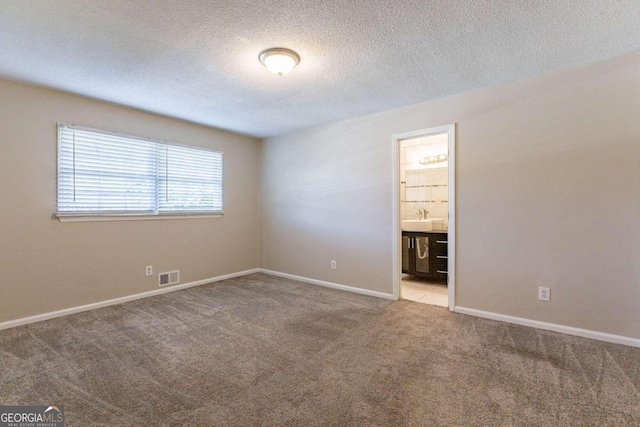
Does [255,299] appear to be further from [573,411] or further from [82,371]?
[573,411]

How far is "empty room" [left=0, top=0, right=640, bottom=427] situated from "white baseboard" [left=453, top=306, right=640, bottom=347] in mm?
17

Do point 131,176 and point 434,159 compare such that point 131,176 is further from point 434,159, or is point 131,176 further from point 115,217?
point 434,159

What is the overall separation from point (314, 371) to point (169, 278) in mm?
2862

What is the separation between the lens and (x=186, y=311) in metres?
3.28

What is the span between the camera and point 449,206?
128 inches

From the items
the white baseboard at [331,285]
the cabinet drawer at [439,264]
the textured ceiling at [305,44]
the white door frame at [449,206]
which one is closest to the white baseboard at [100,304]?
the white baseboard at [331,285]

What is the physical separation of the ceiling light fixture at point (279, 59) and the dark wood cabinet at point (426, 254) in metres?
3.18

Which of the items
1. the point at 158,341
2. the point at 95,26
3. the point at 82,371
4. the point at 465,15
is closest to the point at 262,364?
the point at 158,341

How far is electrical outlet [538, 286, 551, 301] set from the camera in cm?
270

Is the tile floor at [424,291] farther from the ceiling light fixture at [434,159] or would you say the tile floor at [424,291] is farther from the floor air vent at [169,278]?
the floor air vent at [169,278]

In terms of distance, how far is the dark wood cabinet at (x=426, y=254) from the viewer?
4.35m

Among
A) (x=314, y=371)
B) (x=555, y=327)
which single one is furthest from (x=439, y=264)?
(x=314, y=371)

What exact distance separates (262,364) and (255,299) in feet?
5.25

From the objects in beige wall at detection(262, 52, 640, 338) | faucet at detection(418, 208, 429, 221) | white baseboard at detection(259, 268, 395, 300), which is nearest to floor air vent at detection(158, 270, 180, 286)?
white baseboard at detection(259, 268, 395, 300)
